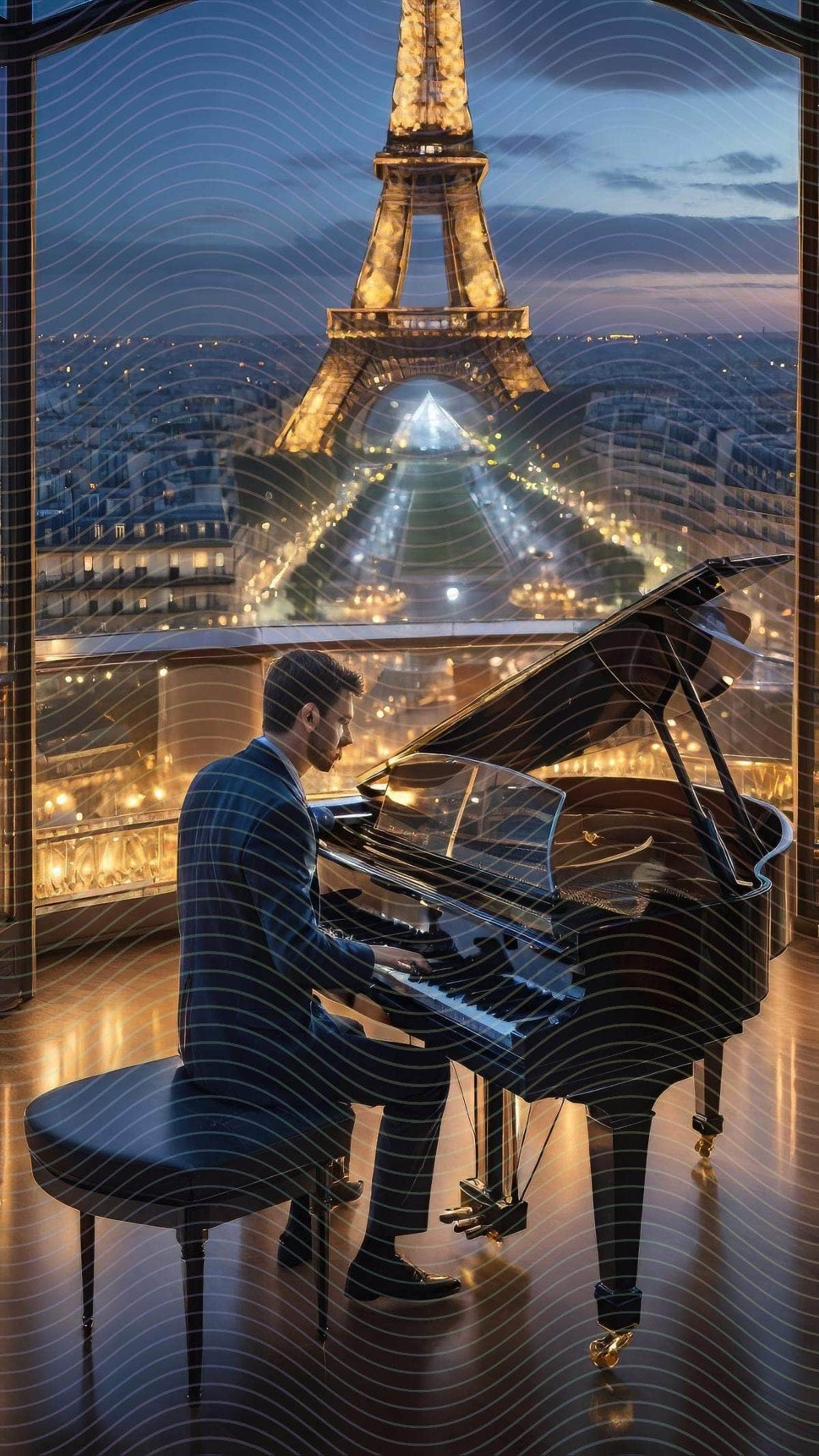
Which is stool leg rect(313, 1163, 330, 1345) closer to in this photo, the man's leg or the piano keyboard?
the man's leg

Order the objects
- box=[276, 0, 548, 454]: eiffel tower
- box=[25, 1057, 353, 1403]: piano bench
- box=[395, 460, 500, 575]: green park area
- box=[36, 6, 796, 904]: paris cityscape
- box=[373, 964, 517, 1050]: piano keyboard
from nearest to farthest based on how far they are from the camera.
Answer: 1. box=[25, 1057, 353, 1403]: piano bench
2. box=[373, 964, 517, 1050]: piano keyboard
3. box=[36, 6, 796, 904]: paris cityscape
4. box=[395, 460, 500, 575]: green park area
5. box=[276, 0, 548, 454]: eiffel tower

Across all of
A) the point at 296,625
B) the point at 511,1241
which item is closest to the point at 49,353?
the point at 296,625

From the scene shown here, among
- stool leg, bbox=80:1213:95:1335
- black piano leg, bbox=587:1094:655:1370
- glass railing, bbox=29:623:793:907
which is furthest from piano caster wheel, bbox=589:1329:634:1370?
glass railing, bbox=29:623:793:907

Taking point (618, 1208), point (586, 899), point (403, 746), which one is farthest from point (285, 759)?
point (403, 746)

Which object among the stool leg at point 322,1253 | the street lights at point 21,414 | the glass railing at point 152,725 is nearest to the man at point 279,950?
the stool leg at point 322,1253

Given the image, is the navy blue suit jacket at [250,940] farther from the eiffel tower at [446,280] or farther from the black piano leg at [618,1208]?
the eiffel tower at [446,280]

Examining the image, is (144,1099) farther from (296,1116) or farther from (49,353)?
(49,353)

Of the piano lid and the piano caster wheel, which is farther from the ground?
the piano lid
